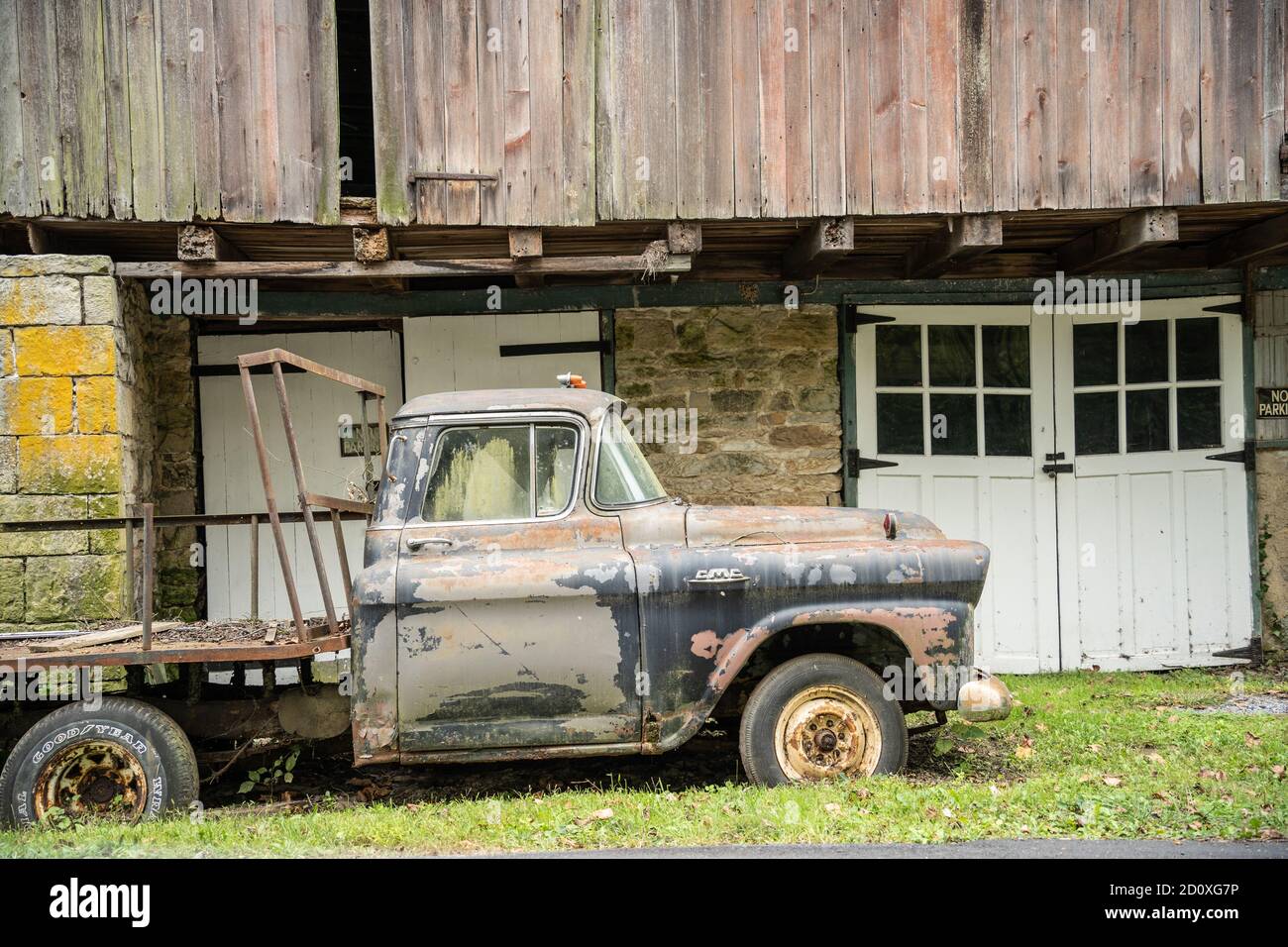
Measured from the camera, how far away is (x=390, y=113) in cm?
624

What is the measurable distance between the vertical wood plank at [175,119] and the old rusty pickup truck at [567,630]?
2656 mm

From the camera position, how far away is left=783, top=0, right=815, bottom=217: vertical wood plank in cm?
639

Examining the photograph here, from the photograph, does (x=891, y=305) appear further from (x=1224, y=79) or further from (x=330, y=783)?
(x=330, y=783)

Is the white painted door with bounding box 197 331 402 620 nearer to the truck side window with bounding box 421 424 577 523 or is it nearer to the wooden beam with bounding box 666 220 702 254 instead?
the wooden beam with bounding box 666 220 702 254

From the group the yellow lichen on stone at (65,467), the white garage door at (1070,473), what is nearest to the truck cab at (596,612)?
the yellow lichen on stone at (65,467)

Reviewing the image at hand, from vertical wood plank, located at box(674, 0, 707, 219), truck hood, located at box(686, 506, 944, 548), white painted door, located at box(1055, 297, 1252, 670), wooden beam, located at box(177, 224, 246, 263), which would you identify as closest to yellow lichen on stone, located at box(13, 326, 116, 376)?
wooden beam, located at box(177, 224, 246, 263)

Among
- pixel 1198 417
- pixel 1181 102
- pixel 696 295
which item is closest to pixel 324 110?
pixel 696 295

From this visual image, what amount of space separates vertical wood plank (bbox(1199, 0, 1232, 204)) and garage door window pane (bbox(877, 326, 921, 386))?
2.19 meters

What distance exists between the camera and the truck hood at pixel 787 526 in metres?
4.73

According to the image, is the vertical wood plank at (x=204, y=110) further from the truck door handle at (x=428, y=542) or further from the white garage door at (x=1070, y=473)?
the white garage door at (x=1070, y=473)

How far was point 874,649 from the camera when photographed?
491cm

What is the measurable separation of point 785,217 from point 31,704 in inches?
203

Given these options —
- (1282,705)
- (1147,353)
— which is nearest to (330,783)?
(1282,705)

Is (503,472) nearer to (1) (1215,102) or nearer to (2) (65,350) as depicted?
(2) (65,350)
